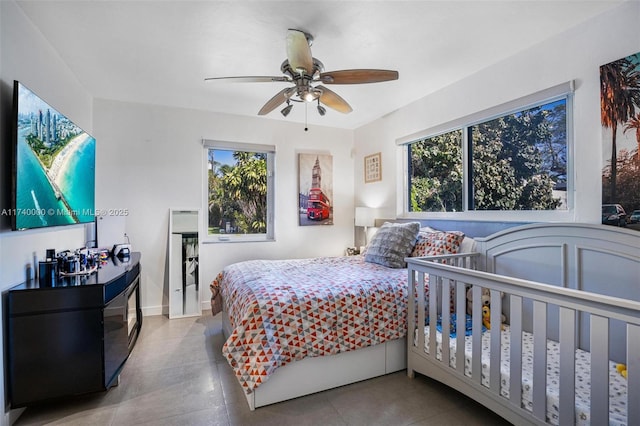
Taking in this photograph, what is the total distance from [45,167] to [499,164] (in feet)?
11.3

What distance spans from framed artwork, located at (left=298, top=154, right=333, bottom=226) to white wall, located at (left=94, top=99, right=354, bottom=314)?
0.10 metres

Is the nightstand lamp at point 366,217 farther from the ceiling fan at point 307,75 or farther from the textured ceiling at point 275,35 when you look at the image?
the ceiling fan at point 307,75

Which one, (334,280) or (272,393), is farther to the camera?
(334,280)

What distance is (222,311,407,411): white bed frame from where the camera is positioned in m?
1.86

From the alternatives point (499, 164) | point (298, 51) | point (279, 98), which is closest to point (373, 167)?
point (499, 164)

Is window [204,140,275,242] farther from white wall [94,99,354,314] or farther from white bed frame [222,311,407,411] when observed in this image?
white bed frame [222,311,407,411]

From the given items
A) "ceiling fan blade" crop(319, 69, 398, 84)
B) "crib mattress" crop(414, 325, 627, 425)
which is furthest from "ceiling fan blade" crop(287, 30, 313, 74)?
"crib mattress" crop(414, 325, 627, 425)

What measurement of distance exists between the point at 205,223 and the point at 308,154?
1692mm

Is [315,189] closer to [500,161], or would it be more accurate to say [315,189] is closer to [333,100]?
[333,100]

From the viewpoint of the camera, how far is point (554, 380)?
5.02 feet

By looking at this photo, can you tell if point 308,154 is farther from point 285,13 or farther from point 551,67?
point 551,67

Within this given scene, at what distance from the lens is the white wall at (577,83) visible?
73.1 inches

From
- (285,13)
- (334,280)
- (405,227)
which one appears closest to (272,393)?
(334,280)

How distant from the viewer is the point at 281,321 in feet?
6.03
